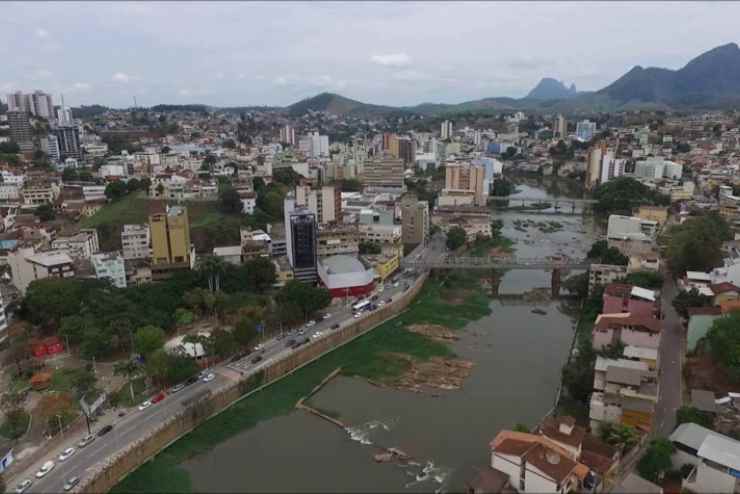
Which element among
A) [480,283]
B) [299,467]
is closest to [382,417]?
[299,467]

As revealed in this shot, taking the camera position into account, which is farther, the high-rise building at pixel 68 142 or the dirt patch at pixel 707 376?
the high-rise building at pixel 68 142

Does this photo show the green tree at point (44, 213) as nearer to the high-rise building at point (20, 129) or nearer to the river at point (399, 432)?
the river at point (399, 432)

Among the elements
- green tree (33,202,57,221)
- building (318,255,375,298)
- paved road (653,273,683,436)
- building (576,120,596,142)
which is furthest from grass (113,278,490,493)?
building (576,120,596,142)

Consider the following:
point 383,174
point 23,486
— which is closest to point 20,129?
point 383,174

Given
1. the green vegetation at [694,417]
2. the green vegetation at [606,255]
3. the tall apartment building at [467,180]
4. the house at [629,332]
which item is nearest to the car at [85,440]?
the house at [629,332]

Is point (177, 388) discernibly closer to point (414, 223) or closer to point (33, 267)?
point (33, 267)

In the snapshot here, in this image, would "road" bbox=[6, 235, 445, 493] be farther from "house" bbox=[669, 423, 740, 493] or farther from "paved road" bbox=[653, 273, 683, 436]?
"house" bbox=[669, 423, 740, 493]
